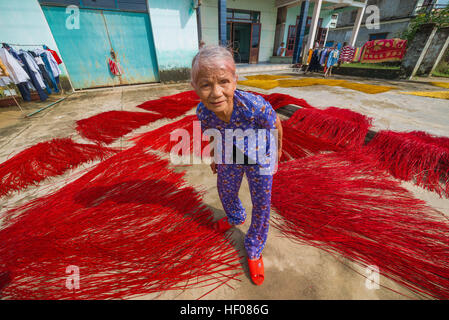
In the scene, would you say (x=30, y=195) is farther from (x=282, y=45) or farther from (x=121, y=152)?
(x=282, y=45)

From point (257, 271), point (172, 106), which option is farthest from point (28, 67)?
point (257, 271)

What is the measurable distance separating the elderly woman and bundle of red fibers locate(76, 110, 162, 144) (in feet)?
9.51

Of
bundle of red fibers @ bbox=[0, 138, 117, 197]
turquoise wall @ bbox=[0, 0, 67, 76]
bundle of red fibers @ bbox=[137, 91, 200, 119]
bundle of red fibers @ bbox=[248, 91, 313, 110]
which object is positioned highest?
turquoise wall @ bbox=[0, 0, 67, 76]

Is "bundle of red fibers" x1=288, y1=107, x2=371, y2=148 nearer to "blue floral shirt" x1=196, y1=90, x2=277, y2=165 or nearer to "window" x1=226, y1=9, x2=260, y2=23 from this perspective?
"blue floral shirt" x1=196, y1=90, x2=277, y2=165

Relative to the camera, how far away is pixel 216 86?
0.91m

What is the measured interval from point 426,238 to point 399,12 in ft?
82.5

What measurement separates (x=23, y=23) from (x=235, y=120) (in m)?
9.13

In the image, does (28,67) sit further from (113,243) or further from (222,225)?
(222,225)

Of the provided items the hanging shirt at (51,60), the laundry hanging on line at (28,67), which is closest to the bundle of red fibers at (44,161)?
the laundry hanging on line at (28,67)

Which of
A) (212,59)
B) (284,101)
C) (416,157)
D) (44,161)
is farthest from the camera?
(284,101)

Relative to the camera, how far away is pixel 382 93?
5.20 m

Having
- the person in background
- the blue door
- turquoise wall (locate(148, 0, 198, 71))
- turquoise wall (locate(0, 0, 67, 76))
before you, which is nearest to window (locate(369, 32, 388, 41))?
the person in background

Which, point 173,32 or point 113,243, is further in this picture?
point 173,32

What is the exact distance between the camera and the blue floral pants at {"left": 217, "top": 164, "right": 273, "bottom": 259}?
3.50 ft
